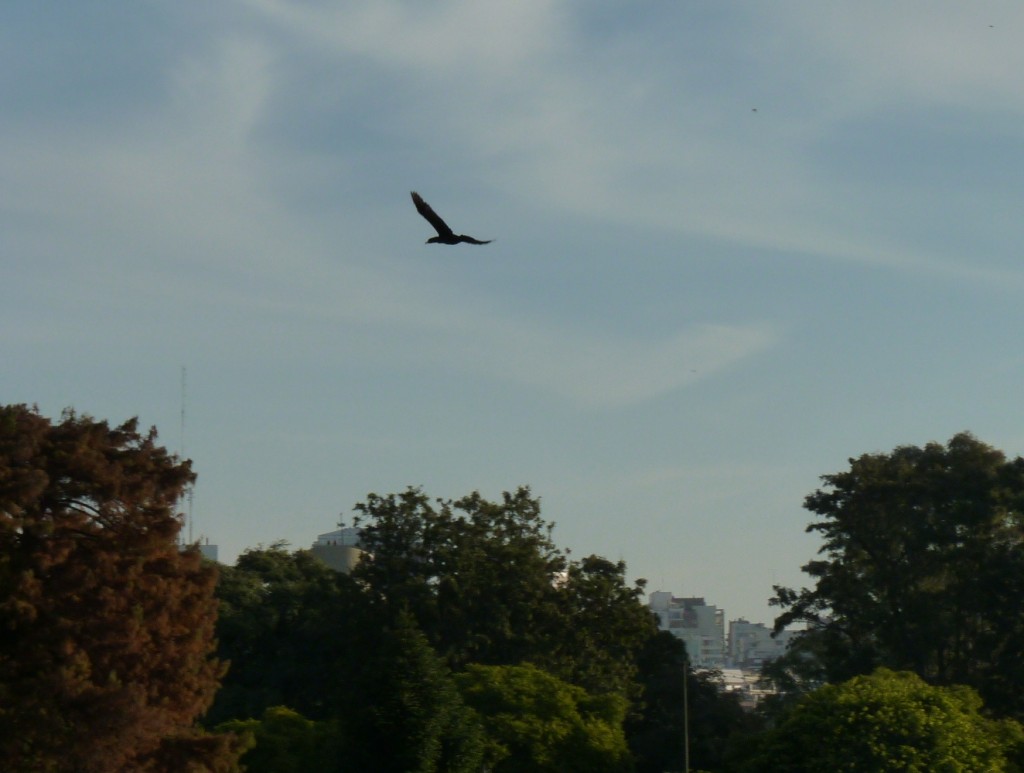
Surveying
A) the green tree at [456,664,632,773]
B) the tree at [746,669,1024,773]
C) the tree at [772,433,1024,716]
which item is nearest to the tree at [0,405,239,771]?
the green tree at [456,664,632,773]

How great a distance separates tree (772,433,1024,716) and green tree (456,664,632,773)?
10595mm

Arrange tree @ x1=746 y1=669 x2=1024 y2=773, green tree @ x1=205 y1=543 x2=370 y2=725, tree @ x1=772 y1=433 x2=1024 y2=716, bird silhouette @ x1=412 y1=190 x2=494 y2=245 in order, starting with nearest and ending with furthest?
bird silhouette @ x1=412 y1=190 x2=494 y2=245
tree @ x1=746 y1=669 x2=1024 y2=773
tree @ x1=772 y1=433 x2=1024 y2=716
green tree @ x1=205 y1=543 x2=370 y2=725

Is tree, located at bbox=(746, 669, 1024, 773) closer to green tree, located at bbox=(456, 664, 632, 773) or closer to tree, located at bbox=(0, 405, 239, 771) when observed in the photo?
green tree, located at bbox=(456, 664, 632, 773)

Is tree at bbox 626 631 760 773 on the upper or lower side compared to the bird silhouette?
lower

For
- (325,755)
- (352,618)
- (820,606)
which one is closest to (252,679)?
(352,618)

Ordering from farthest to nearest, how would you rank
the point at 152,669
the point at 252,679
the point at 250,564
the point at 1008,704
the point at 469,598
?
1. the point at 250,564
2. the point at 252,679
3. the point at 469,598
4. the point at 1008,704
5. the point at 152,669

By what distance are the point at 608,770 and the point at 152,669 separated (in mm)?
16829

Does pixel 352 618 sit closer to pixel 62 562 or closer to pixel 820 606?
pixel 820 606

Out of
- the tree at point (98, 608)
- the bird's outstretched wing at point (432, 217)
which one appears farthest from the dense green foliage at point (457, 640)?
the bird's outstretched wing at point (432, 217)

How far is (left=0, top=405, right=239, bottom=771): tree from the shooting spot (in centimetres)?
2566

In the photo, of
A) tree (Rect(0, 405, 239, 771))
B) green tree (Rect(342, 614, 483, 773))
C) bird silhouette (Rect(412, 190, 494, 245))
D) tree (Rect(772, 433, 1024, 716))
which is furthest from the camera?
tree (Rect(772, 433, 1024, 716))

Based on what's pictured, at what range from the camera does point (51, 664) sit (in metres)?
26.0

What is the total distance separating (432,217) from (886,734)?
76.5 ft

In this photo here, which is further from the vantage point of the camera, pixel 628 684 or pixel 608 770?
pixel 628 684
